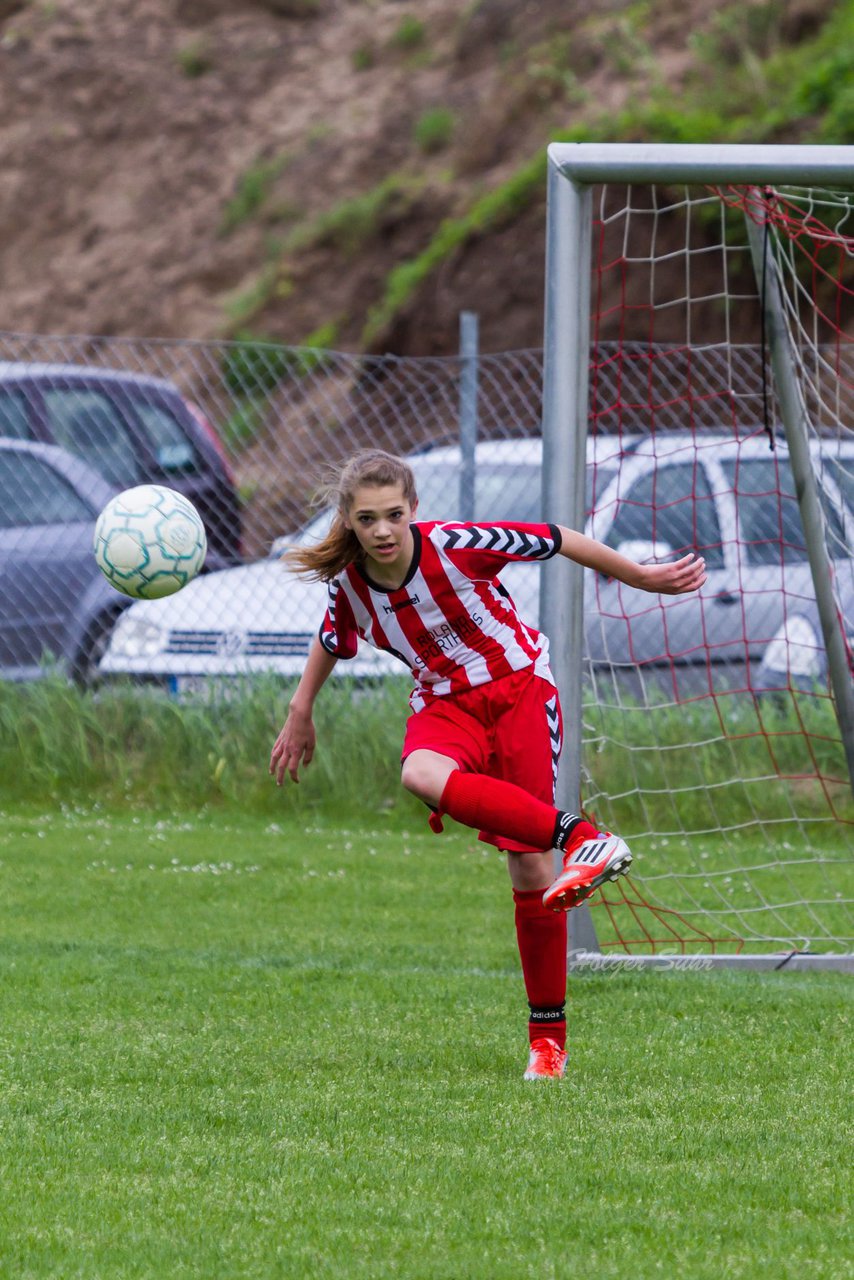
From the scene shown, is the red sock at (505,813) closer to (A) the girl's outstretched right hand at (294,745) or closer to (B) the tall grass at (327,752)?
(A) the girl's outstretched right hand at (294,745)

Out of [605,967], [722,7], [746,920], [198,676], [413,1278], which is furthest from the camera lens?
[722,7]

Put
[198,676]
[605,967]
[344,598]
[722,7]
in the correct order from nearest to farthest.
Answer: [344,598] → [605,967] → [198,676] → [722,7]

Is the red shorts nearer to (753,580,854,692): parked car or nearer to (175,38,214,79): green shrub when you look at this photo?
(753,580,854,692): parked car

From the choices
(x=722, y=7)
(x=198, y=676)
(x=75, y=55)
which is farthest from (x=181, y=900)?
(x=75, y=55)

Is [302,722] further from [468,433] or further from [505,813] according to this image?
[468,433]

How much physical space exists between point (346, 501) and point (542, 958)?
1229 mm

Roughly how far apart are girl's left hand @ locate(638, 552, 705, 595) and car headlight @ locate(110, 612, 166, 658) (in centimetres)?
498

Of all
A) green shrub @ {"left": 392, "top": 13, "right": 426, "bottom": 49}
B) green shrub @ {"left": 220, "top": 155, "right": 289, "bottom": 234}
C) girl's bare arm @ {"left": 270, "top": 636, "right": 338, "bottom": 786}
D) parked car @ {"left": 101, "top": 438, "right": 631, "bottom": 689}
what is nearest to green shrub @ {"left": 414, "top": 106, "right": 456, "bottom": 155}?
green shrub @ {"left": 220, "top": 155, "right": 289, "bottom": 234}

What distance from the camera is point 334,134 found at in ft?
81.9

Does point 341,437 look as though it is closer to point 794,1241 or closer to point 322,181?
point 322,181

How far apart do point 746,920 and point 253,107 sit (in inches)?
881

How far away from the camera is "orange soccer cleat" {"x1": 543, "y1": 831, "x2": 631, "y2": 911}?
3.96 m

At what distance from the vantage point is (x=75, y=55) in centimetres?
2844

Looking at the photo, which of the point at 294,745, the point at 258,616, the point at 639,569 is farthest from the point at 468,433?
the point at 639,569
